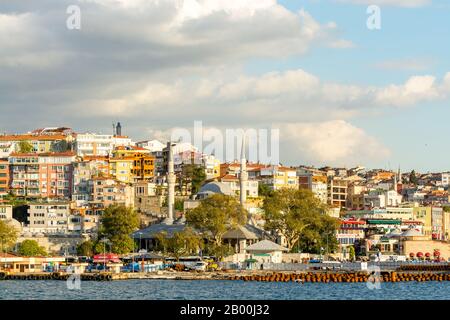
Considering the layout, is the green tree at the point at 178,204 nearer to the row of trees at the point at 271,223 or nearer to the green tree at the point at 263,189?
the green tree at the point at 263,189

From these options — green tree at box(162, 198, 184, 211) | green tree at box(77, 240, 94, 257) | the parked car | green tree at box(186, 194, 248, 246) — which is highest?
green tree at box(162, 198, 184, 211)

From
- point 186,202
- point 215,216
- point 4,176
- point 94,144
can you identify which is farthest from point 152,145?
point 215,216

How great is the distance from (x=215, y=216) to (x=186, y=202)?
19.5m

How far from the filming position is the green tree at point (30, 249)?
71.5m

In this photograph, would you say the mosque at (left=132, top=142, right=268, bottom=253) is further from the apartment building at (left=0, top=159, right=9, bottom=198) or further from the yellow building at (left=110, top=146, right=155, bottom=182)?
the apartment building at (left=0, top=159, right=9, bottom=198)

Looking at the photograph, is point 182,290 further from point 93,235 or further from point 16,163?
point 16,163

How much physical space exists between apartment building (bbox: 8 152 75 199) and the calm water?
→ 42.4 meters

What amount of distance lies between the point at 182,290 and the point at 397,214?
60089 millimetres

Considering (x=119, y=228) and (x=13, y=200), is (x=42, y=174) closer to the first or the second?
(x=13, y=200)

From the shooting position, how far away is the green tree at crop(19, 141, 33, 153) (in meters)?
104

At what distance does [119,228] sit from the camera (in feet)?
240

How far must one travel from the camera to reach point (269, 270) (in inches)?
2579

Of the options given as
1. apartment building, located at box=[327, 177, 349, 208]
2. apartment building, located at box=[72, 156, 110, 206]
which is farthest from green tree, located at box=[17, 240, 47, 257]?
apartment building, located at box=[327, 177, 349, 208]

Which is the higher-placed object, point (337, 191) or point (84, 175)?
point (84, 175)
